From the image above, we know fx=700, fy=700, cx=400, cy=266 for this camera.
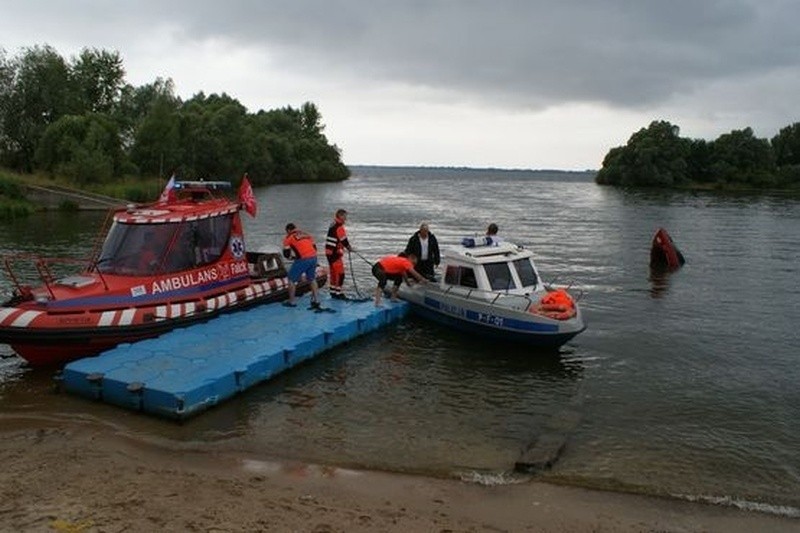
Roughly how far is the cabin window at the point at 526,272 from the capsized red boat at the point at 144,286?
20.4 feet

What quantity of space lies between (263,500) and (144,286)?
7620 mm

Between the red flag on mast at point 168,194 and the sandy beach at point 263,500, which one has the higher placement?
the red flag on mast at point 168,194

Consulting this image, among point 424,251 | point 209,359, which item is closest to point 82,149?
point 424,251

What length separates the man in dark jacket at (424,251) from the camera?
19172 mm

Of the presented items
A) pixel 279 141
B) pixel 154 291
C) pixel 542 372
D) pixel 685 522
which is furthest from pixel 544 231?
pixel 279 141

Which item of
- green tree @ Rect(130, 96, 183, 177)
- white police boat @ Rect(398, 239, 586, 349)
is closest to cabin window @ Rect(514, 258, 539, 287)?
white police boat @ Rect(398, 239, 586, 349)

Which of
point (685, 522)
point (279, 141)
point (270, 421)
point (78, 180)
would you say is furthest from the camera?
point (279, 141)

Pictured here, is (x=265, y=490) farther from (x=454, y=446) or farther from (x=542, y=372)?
(x=542, y=372)

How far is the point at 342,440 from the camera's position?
437 inches

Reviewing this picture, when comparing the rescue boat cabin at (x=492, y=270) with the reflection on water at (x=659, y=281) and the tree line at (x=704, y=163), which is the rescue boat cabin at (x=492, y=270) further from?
the tree line at (x=704, y=163)

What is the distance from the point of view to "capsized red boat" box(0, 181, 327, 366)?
13.5 m

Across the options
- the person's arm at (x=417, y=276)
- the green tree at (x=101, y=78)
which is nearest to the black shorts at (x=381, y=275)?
the person's arm at (x=417, y=276)

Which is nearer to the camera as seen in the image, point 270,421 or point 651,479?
point 651,479

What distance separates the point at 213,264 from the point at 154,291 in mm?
1866
